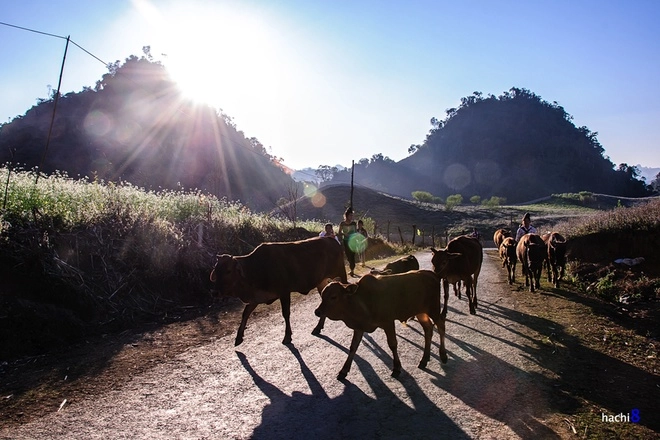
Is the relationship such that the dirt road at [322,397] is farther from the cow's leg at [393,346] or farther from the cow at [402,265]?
the cow at [402,265]

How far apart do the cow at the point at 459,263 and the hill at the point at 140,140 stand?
43.7 meters

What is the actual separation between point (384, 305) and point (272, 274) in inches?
97.2

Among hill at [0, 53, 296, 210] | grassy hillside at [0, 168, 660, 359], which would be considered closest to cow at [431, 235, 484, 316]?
grassy hillside at [0, 168, 660, 359]

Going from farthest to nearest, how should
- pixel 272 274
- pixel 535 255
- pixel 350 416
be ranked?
pixel 535 255
pixel 272 274
pixel 350 416

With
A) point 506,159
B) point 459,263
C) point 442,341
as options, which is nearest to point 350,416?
point 442,341

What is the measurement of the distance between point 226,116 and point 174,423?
277 ft

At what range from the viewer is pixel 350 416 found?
453cm

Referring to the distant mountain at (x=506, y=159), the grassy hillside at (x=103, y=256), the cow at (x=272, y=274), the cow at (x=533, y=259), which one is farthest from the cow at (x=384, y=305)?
the distant mountain at (x=506, y=159)

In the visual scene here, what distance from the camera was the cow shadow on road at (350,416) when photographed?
4.18 metres

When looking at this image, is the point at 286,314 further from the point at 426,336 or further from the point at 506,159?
the point at 506,159

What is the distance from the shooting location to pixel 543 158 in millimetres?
144500

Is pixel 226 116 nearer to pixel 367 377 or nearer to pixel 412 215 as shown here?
pixel 412 215

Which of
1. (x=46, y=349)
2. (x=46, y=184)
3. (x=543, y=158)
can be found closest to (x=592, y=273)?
(x=46, y=349)

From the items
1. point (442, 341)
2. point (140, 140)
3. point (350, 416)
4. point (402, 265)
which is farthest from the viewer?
point (140, 140)
